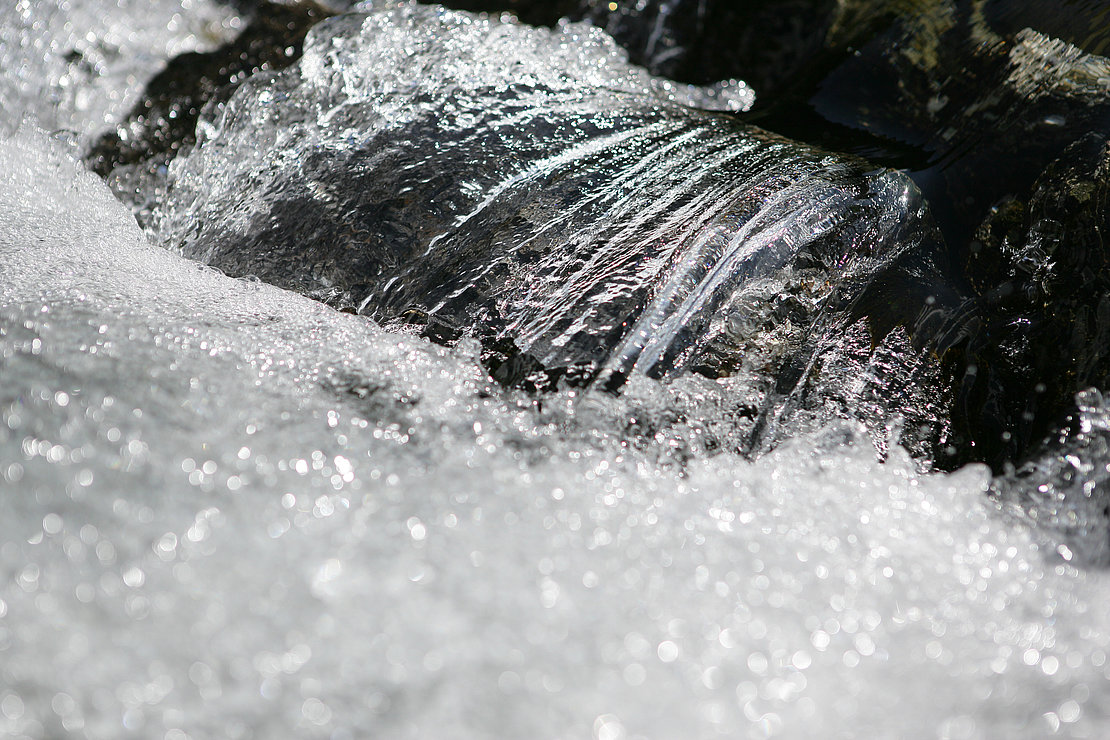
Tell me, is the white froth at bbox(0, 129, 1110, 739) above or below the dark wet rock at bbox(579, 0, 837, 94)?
below

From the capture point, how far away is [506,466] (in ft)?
3.45

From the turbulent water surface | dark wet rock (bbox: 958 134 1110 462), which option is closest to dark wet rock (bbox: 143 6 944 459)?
the turbulent water surface

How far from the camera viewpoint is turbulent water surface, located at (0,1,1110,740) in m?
0.81

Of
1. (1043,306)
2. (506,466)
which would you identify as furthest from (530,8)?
(506,466)

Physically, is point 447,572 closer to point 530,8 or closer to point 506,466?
point 506,466

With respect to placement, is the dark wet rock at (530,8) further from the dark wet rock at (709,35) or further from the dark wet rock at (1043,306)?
the dark wet rock at (1043,306)

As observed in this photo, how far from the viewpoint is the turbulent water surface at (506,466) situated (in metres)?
0.81

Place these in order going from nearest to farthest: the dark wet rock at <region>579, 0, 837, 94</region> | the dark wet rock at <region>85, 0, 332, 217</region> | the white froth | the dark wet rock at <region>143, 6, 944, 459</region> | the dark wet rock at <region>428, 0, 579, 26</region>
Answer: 1. the white froth
2. the dark wet rock at <region>143, 6, 944, 459</region>
3. the dark wet rock at <region>85, 0, 332, 217</region>
4. the dark wet rock at <region>579, 0, 837, 94</region>
5. the dark wet rock at <region>428, 0, 579, 26</region>

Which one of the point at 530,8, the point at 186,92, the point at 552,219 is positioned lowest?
the point at 186,92

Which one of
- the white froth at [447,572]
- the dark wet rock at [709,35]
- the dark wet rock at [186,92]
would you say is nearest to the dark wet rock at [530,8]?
the dark wet rock at [709,35]

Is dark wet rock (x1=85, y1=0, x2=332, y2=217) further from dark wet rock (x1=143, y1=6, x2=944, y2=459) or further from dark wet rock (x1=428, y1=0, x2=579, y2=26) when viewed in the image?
dark wet rock (x1=428, y1=0, x2=579, y2=26)

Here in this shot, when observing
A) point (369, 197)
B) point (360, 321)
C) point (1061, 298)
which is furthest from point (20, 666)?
point (1061, 298)

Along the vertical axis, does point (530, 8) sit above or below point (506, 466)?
above

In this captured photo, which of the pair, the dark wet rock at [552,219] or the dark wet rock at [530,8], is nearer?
the dark wet rock at [552,219]
